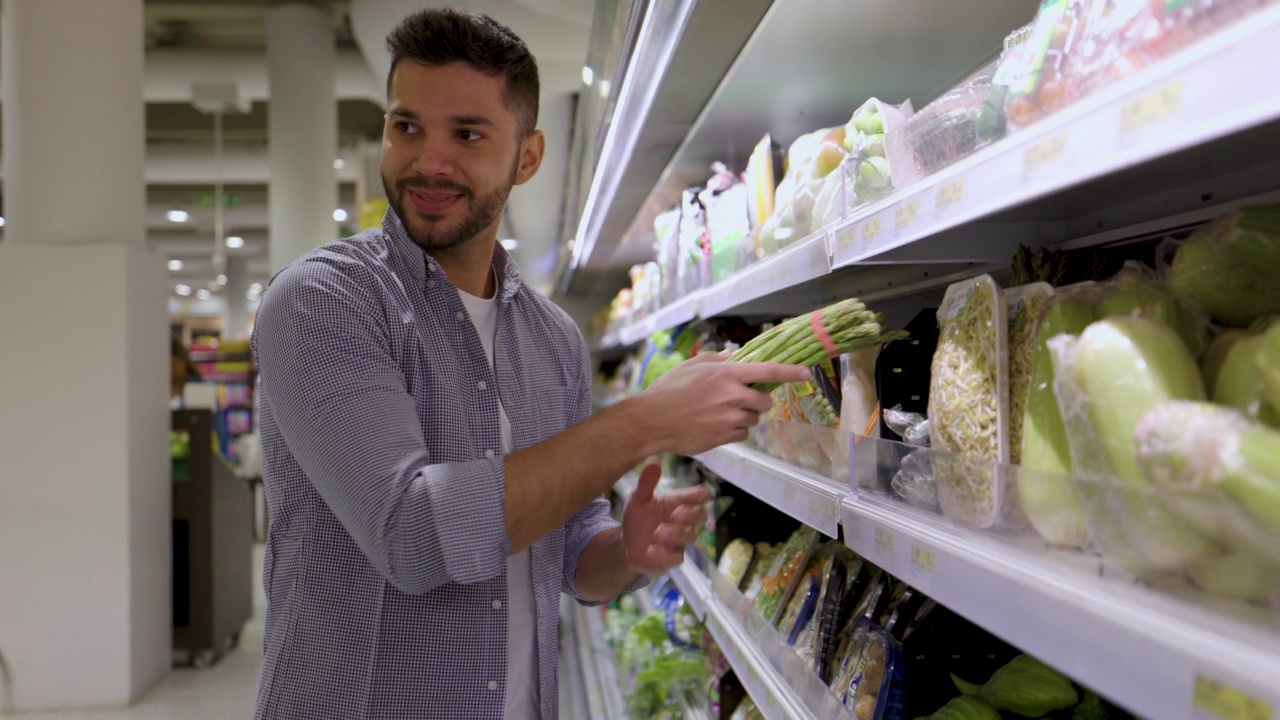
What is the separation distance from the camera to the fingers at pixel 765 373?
128 centimetres

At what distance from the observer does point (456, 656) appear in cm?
146

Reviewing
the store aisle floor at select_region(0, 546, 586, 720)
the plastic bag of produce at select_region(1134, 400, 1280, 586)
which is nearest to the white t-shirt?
the plastic bag of produce at select_region(1134, 400, 1280, 586)

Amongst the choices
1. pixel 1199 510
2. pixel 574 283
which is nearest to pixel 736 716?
pixel 1199 510

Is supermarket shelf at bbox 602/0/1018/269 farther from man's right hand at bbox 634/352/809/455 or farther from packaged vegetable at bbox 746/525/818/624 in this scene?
packaged vegetable at bbox 746/525/818/624

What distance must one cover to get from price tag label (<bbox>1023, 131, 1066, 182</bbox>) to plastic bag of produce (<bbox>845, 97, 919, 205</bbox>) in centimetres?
40

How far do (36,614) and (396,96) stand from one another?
404cm

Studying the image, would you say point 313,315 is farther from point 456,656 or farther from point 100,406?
point 100,406

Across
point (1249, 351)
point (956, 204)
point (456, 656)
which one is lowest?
point (456, 656)

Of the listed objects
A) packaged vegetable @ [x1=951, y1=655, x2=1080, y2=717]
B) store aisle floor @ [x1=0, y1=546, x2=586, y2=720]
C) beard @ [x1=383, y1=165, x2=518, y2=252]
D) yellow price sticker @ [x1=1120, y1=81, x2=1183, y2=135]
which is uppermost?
beard @ [x1=383, y1=165, x2=518, y2=252]

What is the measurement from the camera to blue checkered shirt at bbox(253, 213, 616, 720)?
123cm

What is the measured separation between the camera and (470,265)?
1.70 metres

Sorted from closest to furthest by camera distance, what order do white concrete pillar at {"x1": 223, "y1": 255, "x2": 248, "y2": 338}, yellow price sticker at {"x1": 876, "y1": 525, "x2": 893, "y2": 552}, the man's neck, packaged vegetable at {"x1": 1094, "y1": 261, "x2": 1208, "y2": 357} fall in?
packaged vegetable at {"x1": 1094, "y1": 261, "x2": 1208, "y2": 357} < yellow price sticker at {"x1": 876, "y1": 525, "x2": 893, "y2": 552} < the man's neck < white concrete pillar at {"x1": 223, "y1": 255, "x2": 248, "y2": 338}

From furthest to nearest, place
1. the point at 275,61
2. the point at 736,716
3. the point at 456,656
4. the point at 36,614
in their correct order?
the point at 275,61
the point at 36,614
the point at 736,716
the point at 456,656

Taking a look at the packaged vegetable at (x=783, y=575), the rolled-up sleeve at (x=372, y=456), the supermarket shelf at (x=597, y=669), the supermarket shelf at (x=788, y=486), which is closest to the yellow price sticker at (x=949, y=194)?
the supermarket shelf at (x=788, y=486)
